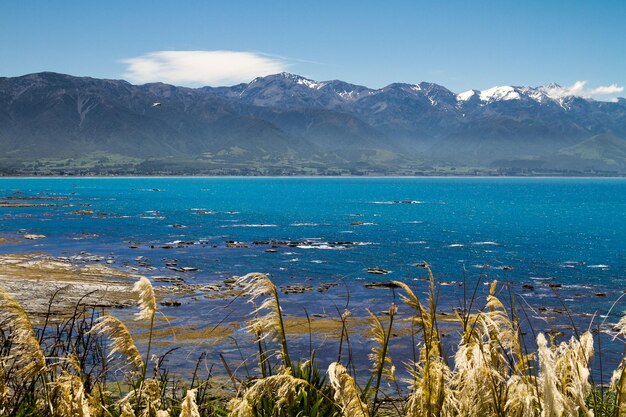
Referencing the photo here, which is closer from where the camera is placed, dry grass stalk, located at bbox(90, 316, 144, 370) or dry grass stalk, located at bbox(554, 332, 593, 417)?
dry grass stalk, located at bbox(554, 332, 593, 417)

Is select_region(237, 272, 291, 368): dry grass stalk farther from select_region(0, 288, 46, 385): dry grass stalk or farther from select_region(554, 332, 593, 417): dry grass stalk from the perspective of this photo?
select_region(554, 332, 593, 417): dry grass stalk

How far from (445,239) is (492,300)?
88.1 metres

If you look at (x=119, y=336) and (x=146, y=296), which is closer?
(x=119, y=336)

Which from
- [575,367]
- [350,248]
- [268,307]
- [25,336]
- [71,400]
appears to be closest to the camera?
[575,367]

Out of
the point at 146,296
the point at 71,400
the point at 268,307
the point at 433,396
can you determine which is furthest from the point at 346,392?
the point at 71,400

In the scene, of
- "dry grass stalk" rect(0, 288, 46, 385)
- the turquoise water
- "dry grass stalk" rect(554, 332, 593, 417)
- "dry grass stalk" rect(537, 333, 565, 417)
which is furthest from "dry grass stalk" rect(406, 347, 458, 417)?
the turquoise water

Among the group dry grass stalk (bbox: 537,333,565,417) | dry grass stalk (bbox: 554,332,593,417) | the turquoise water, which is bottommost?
the turquoise water

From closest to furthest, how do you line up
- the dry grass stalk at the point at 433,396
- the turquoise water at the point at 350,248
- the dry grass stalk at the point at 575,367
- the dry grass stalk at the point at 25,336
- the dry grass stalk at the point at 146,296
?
the dry grass stalk at the point at 575,367, the dry grass stalk at the point at 433,396, the dry grass stalk at the point at 25,336, the dry grass stalk at the point at 146,296, the turquoise water at the point at 350,248

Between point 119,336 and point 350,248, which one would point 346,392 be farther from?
point 350,248

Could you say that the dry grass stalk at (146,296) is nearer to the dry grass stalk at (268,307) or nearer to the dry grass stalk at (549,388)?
the dry grass stalk at (268,307)

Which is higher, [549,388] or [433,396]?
[549,388]

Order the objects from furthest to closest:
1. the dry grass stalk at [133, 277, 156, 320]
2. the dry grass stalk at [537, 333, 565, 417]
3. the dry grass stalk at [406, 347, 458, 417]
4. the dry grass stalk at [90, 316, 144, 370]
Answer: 1. the dry grass stalk at [133, 277, 156, 320]
2. the dry grass stalk at [90, 316, 144, 370]
3. the dry grass stalk at [406, 347, 458, 417]
4. the dry grass stalk at [537, 333, 565, 417]

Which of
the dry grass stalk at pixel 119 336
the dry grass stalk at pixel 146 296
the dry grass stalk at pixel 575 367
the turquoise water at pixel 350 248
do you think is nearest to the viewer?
the dry grass stalk at pixel 575 367

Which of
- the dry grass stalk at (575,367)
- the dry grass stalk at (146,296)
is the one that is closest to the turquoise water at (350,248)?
the dry grass stalk at (146,296)
